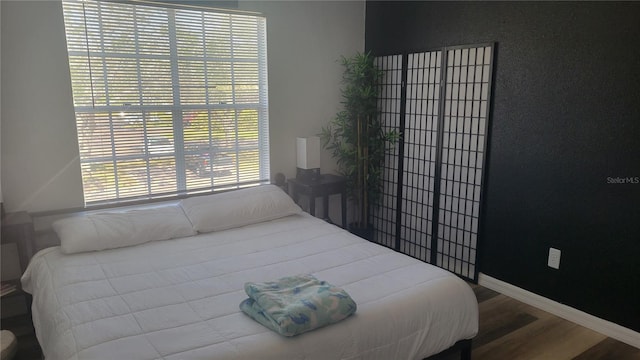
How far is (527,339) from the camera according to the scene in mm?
2688

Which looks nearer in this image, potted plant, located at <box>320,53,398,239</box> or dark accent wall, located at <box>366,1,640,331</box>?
dark accent wall, located at <box>366,1,640,331</box>

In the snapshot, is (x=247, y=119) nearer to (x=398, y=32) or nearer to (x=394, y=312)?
(x=398, y=32)

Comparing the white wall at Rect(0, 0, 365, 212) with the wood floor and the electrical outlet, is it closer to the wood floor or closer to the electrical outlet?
the wood floor

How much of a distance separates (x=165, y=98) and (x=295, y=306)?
Answer: 2224 millimetres

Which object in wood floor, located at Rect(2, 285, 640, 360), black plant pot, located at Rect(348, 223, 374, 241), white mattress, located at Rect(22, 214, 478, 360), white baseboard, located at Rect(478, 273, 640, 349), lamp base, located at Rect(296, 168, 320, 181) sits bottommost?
wood floor, located at Rect(2, 285, 640, 360)

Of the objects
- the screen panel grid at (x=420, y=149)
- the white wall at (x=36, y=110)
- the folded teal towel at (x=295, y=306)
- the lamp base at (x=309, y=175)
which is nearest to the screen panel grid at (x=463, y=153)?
the screen panel grid at (x=420, y=149)

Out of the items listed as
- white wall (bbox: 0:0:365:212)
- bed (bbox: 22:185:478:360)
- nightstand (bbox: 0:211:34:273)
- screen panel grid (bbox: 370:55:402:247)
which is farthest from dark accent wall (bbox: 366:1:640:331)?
nightstand (bbox: 0:211:34:273)

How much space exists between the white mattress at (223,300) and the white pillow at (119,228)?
2.5 inches

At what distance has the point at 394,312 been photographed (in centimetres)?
197

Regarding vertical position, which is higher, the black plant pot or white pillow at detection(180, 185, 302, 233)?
white pillow at detection(180, 185, 302, 233)

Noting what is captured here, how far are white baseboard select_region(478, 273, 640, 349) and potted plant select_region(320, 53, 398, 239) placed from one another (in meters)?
1.31

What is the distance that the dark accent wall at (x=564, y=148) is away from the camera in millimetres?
2520

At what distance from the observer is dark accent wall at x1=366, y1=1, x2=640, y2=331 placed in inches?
99.2

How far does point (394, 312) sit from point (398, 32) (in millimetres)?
2757
